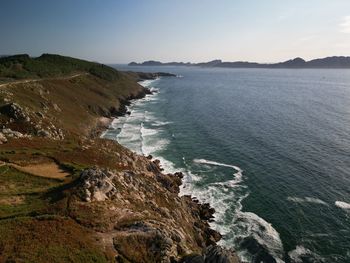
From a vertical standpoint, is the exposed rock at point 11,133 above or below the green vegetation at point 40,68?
below

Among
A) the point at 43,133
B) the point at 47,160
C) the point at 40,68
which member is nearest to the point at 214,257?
the point at 47,160

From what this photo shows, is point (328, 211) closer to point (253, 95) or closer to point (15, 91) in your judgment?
point (15, 91)

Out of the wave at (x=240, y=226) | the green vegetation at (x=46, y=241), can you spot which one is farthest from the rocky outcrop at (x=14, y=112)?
the green vegetation at (x=46, y=241)

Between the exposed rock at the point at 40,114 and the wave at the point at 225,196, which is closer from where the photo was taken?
the wave at the point at 225,196

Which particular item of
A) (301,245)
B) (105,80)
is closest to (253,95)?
(105,80)

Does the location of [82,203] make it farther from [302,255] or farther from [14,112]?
[14,112]

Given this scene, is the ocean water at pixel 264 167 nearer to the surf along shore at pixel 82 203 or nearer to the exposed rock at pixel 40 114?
the surf along shore at pixel 82 203
